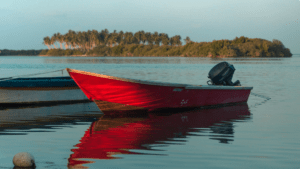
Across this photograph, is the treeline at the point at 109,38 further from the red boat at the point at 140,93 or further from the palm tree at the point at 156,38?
the red boat at the point at 140,93

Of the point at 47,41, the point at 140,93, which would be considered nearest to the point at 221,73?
the point at 140,93

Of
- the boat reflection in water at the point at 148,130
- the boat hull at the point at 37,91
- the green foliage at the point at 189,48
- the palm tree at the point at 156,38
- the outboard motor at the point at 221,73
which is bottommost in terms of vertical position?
the boat reflection in water at the point at 148,130

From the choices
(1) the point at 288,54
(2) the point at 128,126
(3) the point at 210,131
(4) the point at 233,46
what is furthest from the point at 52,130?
(1) the point at 288,54

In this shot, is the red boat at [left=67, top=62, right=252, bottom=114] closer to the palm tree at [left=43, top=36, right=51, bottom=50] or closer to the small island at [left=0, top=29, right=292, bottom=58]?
the small island at [left=0, top=29, right=292, bottom=58]

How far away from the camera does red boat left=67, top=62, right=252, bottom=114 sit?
11.1 metres

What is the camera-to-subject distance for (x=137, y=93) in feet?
38.1

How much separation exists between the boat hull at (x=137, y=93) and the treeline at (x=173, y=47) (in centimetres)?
11677

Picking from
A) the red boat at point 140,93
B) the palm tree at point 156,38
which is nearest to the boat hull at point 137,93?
the red boat at point 140,93

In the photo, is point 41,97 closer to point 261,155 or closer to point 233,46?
point 261,155

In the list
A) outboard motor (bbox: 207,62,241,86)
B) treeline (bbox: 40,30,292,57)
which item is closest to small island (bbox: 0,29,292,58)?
treeline (bbox: 40,30,292,57)

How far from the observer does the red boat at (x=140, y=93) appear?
437 inches

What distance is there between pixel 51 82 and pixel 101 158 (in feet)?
28.3

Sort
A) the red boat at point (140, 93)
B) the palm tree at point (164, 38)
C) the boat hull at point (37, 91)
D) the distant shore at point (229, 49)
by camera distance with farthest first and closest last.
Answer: the palm tree at point (164, 38)
the distant shore at point (229, 49)
the boat hull at point (37, 91)
the red boat at point (140, 93)

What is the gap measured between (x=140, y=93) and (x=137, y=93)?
10cm
